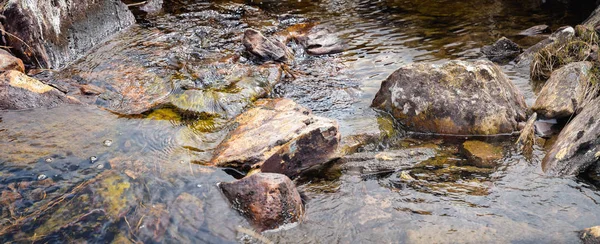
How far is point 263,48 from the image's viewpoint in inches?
315

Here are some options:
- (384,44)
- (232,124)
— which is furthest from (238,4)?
(232,124)

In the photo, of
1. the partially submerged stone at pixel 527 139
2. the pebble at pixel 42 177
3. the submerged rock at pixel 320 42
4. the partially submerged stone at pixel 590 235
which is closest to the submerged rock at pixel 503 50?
the submerged rock at pixel 320 42

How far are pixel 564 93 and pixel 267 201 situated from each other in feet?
14.3

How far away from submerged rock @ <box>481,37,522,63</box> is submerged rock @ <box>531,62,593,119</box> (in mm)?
1916

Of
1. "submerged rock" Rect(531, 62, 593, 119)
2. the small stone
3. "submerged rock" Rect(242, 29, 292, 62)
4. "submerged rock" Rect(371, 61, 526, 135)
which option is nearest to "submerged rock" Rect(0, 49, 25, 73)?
the small stone

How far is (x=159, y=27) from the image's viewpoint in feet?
31.0

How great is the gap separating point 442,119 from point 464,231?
7.08 ft

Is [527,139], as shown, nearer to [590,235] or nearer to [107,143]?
[590,235]

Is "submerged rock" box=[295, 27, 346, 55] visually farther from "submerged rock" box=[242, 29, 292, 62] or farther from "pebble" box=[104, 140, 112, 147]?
"pebble" box=[104, 140, 112, 147]

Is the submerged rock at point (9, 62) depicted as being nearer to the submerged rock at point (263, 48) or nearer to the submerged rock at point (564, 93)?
the submerged rock at point (263, 48)

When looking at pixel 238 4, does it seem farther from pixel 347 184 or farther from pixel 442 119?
pixel 347 184

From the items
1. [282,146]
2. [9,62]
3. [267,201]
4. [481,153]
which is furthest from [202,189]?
[9,62]

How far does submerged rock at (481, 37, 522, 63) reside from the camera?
8.23 meters

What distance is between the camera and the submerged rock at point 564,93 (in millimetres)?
5828
